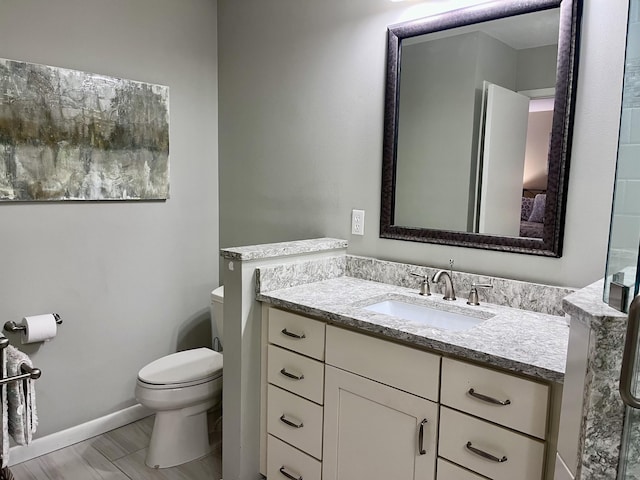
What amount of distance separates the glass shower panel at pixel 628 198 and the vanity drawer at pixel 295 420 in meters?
1.15

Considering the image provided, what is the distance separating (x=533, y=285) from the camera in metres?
1.80

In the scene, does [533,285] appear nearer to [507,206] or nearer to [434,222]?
[507,206]

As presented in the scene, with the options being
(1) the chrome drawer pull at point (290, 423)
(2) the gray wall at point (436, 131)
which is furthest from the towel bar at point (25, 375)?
(2) the gray wall at point (436, 131)

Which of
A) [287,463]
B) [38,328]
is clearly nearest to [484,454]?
[287,463]

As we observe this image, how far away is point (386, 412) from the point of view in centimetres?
160

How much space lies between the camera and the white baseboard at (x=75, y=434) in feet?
7.46

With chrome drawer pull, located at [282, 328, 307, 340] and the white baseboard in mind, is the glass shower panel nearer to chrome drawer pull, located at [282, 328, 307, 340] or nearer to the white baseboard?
chrome drawer pull, located at [282, 328, 307, 340]

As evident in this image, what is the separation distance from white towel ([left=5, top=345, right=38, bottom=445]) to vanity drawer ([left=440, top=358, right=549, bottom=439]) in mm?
1497

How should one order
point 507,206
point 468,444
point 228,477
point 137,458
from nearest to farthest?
point 468,444 → point 507,206 → point 228,477 → point 137,458

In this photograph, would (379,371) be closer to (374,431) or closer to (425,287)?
(374,431)

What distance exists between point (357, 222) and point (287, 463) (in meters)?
1.10

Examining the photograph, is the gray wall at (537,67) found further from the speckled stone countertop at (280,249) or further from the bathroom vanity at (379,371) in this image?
the speckled stone countertop at (280,249)

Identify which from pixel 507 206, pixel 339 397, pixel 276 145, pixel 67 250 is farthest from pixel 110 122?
pixel 507 206

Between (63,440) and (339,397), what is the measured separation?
1555 mm
